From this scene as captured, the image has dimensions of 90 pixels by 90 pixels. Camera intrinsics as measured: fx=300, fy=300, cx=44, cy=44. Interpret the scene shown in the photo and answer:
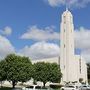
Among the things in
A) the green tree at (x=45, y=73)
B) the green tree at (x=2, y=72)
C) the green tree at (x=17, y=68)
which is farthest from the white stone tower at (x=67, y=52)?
the green tree at (x=2, y=72)

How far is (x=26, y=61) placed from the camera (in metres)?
76.9

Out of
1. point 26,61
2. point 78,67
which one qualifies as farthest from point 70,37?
point 26,61

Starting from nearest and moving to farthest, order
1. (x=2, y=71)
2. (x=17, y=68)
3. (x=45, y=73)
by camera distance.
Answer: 1. (x=17, y=68)
2. (x=2, y=71)
3. (x=45, y=73)

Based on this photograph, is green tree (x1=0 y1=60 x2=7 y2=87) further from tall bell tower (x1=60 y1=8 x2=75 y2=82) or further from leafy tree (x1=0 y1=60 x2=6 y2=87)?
tall bell tower (x1=60 y1=8 x2=75 y2=82)

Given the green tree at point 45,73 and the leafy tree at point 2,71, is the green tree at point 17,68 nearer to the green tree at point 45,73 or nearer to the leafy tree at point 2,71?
the leafy tree at point 2,71

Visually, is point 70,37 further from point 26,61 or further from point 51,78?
point 26,61

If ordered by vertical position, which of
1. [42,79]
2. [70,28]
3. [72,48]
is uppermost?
[70,28]

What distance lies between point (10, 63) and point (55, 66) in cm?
2164

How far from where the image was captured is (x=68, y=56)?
377ft

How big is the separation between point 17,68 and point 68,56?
44.6 m

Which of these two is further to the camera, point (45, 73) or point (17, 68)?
point (45, 73)

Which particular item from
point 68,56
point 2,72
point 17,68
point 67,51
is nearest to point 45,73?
point 17,68

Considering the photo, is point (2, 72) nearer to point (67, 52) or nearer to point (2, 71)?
point (2, 71)

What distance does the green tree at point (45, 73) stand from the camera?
88.5 m
